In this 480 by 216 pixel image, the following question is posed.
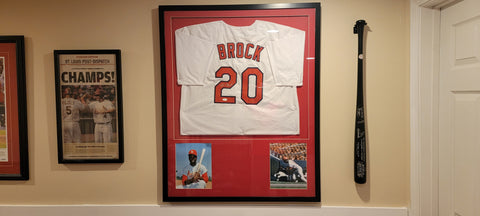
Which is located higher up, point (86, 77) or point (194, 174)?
point (86, 77)

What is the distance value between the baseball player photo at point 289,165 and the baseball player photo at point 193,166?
0.40 meters

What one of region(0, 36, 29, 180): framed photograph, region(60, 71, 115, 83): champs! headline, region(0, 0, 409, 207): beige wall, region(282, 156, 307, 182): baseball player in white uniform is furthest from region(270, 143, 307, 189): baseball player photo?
region(0, 36, 29, 180): framed photograph

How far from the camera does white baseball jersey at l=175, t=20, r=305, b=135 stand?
68.4 inches

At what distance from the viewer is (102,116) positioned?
1782mm

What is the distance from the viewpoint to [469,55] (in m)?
1.39

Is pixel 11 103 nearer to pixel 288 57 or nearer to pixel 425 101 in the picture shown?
pixel 288 57

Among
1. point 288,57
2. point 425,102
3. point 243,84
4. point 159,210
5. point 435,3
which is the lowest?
point 159,210

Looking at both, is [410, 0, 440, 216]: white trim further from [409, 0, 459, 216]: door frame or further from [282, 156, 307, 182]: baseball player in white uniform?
[282, 156, 307, 182]: baseball player in white uniform

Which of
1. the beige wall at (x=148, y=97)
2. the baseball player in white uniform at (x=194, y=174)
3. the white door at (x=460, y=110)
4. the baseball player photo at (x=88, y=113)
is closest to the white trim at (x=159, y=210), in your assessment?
the beige wall at (x=148, y=97)

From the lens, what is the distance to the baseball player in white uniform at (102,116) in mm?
1779

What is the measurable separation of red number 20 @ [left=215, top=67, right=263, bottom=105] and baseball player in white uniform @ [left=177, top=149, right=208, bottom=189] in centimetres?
38

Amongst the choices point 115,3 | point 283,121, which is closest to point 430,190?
point 283,121

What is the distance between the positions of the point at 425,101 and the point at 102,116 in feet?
6.28

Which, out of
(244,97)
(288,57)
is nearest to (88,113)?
(244,97)
